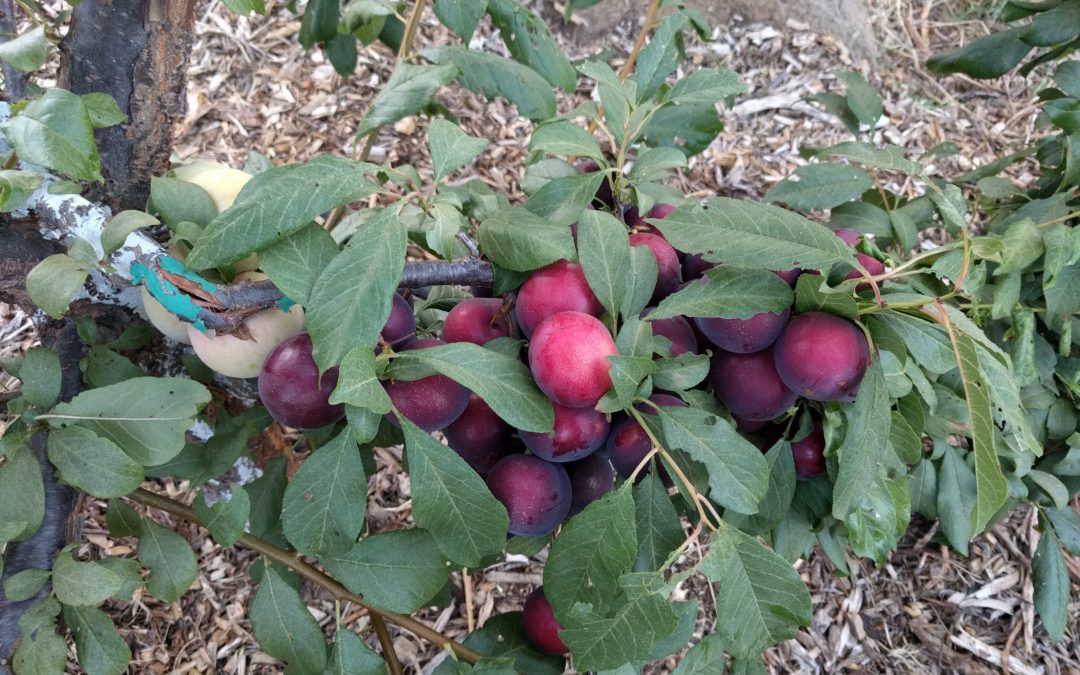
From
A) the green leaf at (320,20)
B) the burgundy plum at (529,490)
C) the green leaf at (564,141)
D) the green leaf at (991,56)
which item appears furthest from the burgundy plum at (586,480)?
the green leaf at (991,56)

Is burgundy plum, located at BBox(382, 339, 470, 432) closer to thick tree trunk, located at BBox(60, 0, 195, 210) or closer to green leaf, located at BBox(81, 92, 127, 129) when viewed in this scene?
green leaf, located at BBox(81, 92, 127, 129)

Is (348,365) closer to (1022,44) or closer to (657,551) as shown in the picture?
(657,551)

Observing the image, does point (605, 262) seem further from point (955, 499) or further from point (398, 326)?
point (955, 499)

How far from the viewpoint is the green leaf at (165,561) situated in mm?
971

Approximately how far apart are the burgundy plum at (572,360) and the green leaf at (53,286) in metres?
0.50

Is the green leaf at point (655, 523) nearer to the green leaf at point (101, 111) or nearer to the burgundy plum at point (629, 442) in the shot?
the burgundy plum at point (629, 442)

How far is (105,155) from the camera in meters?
1.06

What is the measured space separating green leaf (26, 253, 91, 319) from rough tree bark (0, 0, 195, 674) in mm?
Result: 245

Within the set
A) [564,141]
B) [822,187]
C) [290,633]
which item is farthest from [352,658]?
[822,187]

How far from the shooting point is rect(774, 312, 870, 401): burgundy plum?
79 centimetres

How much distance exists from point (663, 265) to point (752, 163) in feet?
5.64

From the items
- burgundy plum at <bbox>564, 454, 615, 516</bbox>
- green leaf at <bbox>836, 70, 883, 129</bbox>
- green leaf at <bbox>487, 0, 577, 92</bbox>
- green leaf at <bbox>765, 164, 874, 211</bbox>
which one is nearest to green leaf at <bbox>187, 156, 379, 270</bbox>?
burgundy plum at <bbox>564, 454, 615, 516</bbox>

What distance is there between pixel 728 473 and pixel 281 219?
1.74 feet

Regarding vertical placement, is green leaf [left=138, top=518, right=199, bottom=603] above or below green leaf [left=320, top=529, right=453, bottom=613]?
below
